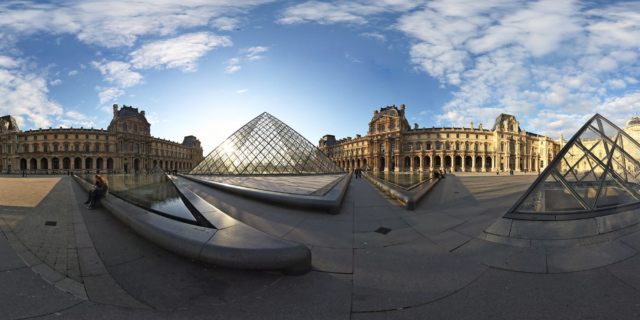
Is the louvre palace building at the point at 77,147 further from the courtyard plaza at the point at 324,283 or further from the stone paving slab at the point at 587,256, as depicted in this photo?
the stone paving slab at the point at 587,256

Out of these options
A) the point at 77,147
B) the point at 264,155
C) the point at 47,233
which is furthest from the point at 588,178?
the point at 77,147

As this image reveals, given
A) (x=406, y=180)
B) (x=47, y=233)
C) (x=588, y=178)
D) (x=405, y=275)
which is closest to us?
(x=405, y=275)

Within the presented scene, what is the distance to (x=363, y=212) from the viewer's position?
22.3 ft

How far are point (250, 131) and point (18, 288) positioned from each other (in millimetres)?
28979

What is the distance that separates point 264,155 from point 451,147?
2291 inches

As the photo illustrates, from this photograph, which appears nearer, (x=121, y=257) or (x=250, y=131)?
(x=121, y=257)

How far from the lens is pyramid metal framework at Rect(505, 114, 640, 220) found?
16.5ft

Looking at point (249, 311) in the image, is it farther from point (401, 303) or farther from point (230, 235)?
point (401, 303)

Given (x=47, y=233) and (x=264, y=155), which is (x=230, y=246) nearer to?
(x=47, y=233)

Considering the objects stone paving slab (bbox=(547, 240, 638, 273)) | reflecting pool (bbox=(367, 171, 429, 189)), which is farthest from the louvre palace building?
stone paving slab (bbox=(547, 240, 638, 273))

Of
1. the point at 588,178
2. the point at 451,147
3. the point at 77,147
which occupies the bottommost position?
the point at 588,178

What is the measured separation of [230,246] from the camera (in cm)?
312

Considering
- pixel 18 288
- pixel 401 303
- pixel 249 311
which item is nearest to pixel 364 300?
pixel 401 303

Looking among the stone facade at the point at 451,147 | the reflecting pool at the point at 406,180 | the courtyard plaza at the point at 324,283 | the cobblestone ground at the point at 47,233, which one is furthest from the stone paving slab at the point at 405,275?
the stone facade at the point at 451,147
